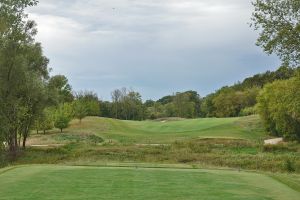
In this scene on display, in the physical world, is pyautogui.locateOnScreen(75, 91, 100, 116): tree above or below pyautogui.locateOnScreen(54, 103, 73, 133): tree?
above

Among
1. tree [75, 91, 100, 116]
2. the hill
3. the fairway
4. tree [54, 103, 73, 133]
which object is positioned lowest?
the fairway

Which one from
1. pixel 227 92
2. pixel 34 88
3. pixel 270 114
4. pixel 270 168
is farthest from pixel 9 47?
pixel 227 92

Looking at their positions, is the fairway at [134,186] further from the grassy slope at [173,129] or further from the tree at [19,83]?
the grassy slope at [173,129]

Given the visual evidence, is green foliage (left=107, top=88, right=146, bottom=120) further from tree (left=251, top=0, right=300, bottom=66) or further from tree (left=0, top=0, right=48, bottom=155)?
tree (left=251, top=0, right=300, bottom=66)

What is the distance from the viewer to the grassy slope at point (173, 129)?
7281 cm

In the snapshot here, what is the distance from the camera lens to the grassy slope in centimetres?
7281

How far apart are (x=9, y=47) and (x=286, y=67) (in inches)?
1010

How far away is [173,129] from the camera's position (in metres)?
87.1

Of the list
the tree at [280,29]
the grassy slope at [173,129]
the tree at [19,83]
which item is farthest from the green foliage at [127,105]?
the tree at [280,29]

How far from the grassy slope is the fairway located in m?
52.1

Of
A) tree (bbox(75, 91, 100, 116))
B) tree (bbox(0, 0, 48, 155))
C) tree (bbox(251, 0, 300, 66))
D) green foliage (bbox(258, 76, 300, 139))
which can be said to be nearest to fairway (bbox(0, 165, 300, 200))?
tree (bbox(251, 0, 300, 66))

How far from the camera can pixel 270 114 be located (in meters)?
67.2

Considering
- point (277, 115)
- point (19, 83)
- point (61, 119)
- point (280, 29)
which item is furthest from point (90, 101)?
point (280, 29)

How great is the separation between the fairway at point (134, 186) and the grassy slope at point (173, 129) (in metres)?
52.1
